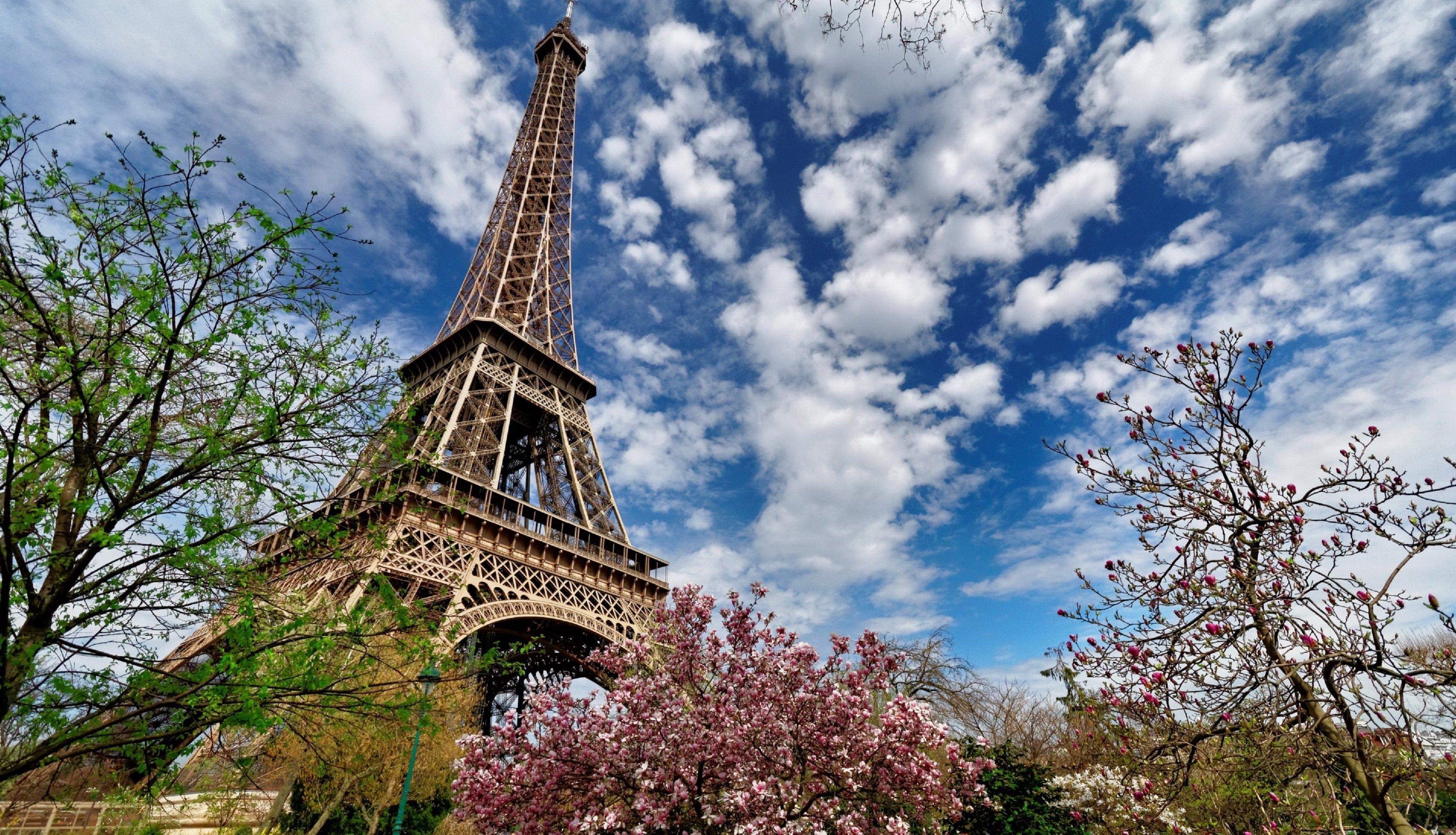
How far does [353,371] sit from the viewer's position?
5.59 m

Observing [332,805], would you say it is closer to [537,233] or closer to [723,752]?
[723,752]

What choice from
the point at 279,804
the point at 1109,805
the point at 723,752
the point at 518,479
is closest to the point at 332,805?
the point at 279,804

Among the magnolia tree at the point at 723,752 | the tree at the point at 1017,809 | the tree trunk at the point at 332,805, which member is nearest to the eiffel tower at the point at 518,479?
the tree trunk at the point at 332,805

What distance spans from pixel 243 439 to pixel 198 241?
1.60 meters

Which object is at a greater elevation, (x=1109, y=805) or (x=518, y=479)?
(x=518, y=479)

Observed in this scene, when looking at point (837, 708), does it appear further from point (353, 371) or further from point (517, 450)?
point (517, 450)

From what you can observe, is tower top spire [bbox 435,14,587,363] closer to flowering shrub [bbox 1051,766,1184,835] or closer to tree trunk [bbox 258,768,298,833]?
tree trunk [bbox 258,768,298,833]

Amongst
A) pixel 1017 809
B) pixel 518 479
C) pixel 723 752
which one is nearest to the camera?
pixel 723 752

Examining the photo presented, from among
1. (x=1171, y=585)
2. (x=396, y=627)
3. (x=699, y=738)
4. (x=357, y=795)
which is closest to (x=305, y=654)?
(x=396, y=627)

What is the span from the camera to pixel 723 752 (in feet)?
23.1

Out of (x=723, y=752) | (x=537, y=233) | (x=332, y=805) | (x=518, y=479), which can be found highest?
(x=537, y=233)

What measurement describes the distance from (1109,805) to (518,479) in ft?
89.7

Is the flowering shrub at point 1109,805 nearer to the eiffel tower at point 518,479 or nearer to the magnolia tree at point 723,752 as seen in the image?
the magnolia tree at point 723,752

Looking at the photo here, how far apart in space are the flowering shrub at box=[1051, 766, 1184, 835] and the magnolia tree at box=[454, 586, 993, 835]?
369 centimetres
